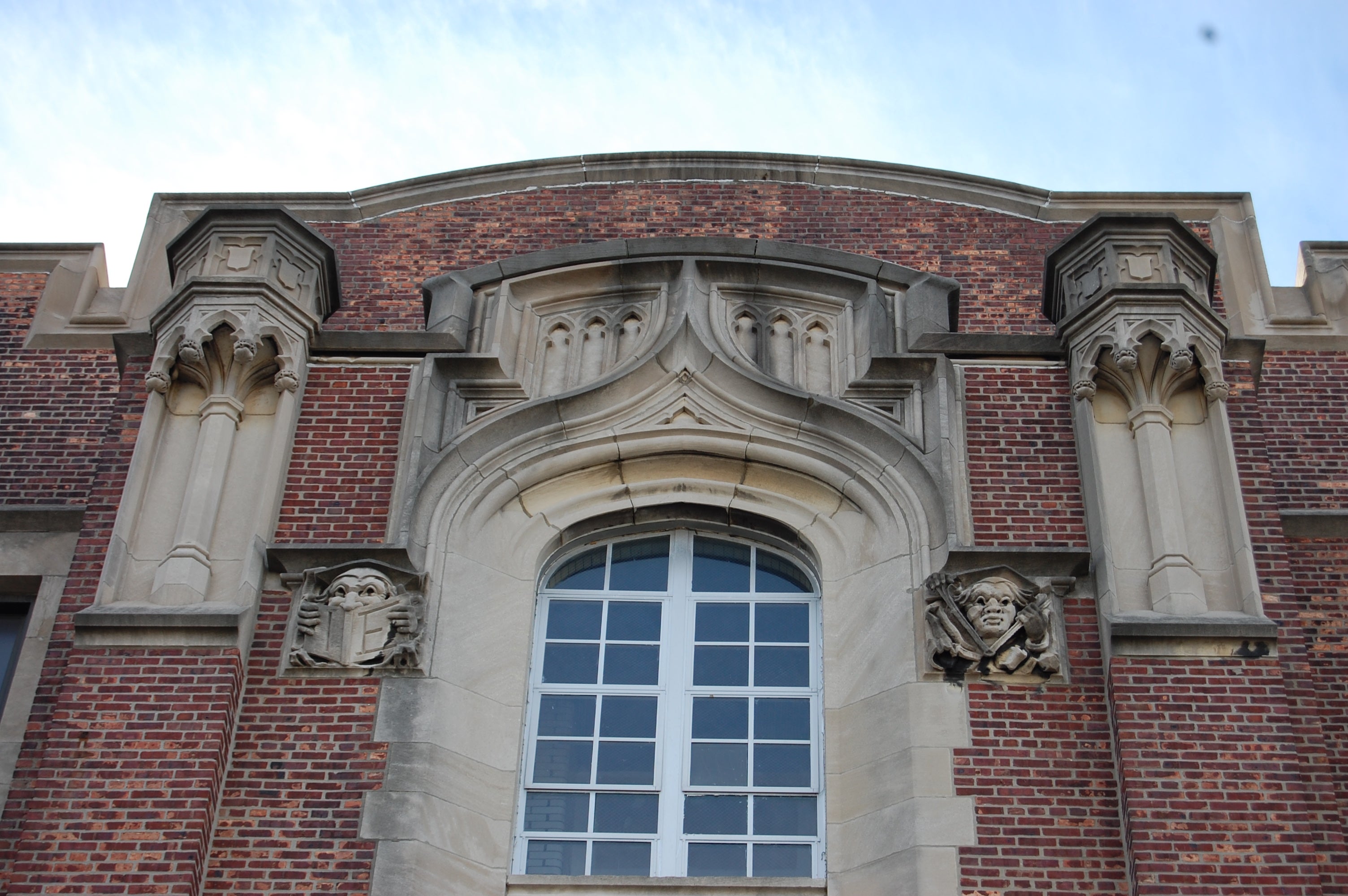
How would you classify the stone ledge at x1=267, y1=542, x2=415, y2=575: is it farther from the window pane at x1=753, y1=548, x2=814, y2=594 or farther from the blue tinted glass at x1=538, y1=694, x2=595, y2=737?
the window pane at x1=753, y1=548, x2=814, y2=594

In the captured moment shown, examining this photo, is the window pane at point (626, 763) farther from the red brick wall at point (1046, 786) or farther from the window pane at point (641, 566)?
the red brick wall at point (1046, 786)

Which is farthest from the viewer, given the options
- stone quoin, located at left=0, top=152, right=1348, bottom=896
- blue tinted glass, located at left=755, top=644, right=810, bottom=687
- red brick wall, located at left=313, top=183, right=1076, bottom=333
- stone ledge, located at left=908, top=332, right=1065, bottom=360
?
red brick wall, located at left=313, top=183, right=1076, bottom=333

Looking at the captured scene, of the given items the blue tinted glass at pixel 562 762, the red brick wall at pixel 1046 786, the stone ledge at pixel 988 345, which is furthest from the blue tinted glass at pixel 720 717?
the stone ledge at pixel 988 345

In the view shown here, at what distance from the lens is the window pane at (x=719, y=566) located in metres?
11.1

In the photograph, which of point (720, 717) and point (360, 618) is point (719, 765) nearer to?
point (720, 717)

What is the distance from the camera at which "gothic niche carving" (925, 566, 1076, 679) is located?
9969mm

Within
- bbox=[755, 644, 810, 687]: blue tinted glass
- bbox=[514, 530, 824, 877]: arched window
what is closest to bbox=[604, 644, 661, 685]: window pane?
bbox=[514, 530, 824, 877]: arched window

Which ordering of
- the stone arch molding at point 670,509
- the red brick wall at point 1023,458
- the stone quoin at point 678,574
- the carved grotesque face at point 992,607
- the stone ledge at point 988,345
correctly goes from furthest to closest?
the stone ledge at point 988,345, the red brick wall at point 1023,458, the carved grotesque face at point 992,607, the stone arch molding at point 670,509, the stone quoin at point 678,574

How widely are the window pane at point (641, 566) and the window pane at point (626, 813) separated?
151 centimetres

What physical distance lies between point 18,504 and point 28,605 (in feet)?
2.73

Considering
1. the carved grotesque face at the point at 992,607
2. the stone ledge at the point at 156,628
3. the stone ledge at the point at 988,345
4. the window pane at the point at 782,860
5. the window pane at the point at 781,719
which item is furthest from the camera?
the stone ledge at the point at 988,345

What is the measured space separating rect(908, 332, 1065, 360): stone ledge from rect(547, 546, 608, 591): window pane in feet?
8.16

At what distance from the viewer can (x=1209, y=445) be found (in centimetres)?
1091

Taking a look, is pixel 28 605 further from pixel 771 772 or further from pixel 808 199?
pixel 808 199
